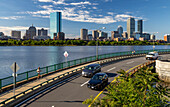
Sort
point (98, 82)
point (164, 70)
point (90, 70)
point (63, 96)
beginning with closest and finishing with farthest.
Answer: point (63, 96), point (98, 82), point (90, 70), point (164, 70)

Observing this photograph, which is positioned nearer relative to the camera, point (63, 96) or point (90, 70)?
point (63, 96)

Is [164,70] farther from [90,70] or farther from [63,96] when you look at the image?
[63,96]

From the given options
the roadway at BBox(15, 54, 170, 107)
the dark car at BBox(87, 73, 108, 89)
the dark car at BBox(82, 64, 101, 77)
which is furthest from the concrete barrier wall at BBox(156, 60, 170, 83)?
the roadway at BBox(15, 54, 170, 107)

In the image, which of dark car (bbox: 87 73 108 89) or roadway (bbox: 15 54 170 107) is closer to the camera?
roadway (bbox: 15 54 170 107)

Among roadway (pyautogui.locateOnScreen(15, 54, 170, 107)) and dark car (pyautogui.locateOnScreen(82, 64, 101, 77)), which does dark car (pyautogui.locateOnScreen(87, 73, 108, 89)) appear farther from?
dark car (pyautogui.locateOnScreen(82, 64, 101, 77))

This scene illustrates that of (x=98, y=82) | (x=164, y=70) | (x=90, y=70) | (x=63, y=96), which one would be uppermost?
(x=90, y=70)

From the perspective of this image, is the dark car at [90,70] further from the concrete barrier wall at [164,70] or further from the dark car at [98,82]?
the concrete barrier wall at [164,70]

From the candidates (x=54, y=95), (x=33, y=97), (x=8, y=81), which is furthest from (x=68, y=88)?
(x=8, y=81)

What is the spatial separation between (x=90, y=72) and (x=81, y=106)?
376 inches

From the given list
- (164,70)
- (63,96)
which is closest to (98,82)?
(63,96)

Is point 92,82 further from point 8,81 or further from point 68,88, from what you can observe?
point 8,81

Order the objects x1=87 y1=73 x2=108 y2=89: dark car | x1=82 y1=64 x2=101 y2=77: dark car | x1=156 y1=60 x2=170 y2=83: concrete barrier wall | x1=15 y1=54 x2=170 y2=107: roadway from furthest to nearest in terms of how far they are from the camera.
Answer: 1. x1=156 y1=60 x2=170 y2=83: concrete barrier wall
2. x1=82 y1=64 x2=101 y2=77: dark car
3. x1=87 y1=73 x2=108 y2=89: dark car
4. x1=15 y1=54 x2=170 y2=107: roadway

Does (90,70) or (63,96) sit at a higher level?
(90,70)

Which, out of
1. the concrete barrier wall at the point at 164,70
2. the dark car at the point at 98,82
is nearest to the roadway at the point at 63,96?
the dark car at the point at 98,82
